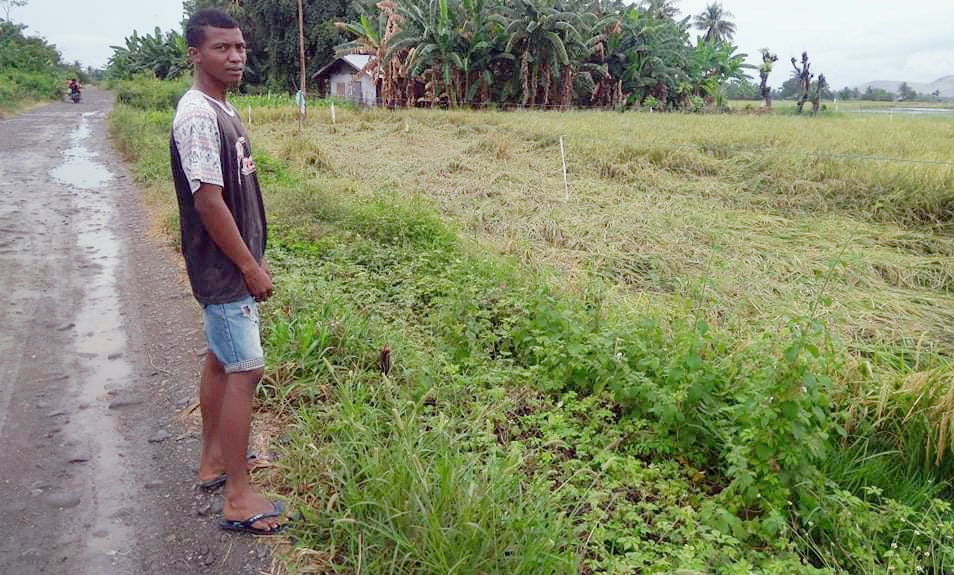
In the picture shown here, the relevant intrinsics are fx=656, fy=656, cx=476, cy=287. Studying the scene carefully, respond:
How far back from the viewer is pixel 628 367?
10.7 feet

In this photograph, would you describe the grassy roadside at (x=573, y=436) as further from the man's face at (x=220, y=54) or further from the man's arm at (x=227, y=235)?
the man's face at (x=220, y=54)

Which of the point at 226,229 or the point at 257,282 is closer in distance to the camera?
the point at 226,229

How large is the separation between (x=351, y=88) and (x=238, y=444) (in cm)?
3238

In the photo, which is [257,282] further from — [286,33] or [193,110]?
[286,33]

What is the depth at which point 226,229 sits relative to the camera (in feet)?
6.98

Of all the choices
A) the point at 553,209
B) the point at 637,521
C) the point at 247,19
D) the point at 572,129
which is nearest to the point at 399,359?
the point at 637,521

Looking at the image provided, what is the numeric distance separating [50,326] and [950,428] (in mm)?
5102

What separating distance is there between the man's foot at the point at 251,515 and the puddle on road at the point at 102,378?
34cm

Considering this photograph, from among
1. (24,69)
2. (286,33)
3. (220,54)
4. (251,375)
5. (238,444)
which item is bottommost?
(238,444)

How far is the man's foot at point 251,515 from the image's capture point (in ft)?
7.57

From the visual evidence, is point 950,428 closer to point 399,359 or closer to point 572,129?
point 399,359

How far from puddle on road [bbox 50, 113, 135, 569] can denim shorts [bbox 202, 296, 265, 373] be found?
0.73 metres

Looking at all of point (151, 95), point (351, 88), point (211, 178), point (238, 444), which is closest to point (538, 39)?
point (351, 88)

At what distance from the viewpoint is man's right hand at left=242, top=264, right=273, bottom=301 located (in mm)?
2215
